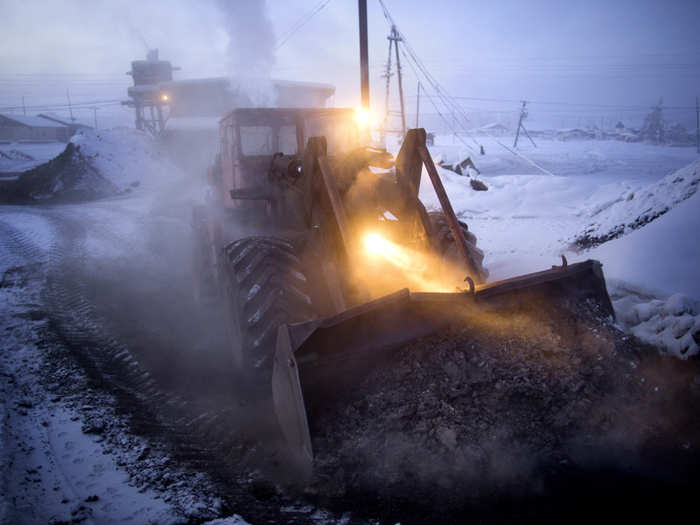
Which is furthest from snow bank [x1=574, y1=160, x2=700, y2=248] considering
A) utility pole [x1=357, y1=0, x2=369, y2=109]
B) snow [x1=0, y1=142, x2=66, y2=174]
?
snow [x1=0, y1=142, x2=66, y2=174]

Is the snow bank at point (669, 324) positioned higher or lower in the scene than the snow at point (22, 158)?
lower

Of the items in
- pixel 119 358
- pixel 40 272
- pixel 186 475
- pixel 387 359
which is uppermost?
pixel 40 272

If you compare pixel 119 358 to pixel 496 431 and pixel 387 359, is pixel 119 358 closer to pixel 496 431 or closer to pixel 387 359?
pixel 387 359

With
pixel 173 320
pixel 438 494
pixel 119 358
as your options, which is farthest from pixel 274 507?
pixel 173 320

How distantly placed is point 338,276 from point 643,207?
19.9 feet

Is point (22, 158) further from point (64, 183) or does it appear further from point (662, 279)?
point (662, 279)

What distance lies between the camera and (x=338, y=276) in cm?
342

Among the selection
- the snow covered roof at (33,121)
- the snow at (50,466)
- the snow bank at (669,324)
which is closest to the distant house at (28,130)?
the snow covered roof at (33,121)

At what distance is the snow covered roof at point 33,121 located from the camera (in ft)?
168

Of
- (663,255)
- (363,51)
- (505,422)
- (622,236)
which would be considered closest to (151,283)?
(505,422)

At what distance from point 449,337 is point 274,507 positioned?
5.07ft

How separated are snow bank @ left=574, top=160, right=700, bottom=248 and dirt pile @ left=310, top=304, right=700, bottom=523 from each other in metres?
4.47

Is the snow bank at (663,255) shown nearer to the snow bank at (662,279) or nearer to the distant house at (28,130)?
the snow bank at (662,279)

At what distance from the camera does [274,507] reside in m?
2.35
